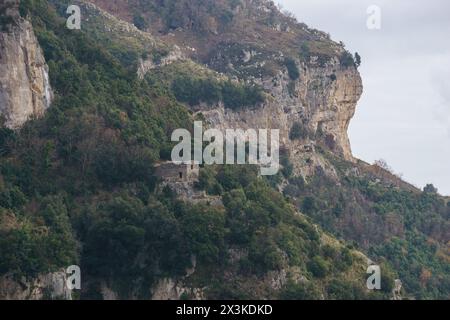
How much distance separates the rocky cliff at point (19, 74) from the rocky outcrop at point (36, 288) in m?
12.2

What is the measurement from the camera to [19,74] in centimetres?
9706

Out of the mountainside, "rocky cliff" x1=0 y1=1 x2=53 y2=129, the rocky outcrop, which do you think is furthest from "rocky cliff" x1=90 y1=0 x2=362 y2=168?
the rocky outcrop

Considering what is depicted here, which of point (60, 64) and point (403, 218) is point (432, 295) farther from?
point (60, 64)

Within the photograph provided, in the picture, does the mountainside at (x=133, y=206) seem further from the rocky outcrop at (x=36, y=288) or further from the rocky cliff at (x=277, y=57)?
the rocky cliff at (x=277, y=57)

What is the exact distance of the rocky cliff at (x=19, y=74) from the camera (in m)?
96.6

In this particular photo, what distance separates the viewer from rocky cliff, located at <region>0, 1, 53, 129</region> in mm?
96562

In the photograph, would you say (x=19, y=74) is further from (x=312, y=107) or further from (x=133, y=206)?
(x=312, y=107)

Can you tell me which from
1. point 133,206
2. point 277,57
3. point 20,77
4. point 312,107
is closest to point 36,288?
point 133,206

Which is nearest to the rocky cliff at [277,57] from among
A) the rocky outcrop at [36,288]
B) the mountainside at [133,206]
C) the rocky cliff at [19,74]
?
the mountainside at [133,206]

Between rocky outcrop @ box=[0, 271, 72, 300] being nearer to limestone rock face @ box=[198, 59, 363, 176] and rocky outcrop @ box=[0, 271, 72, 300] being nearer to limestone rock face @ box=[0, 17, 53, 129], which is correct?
limestone rock face @ box=[0, 17, 53, 129]

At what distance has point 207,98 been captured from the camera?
126 m

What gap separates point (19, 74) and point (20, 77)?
6.7 inches
